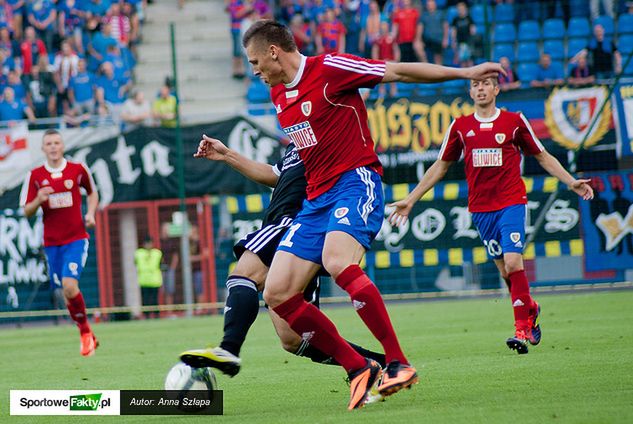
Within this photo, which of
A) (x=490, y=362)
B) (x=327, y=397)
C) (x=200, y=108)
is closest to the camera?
(x=327, y=397)

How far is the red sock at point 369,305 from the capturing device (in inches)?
262

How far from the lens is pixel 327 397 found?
733 cm

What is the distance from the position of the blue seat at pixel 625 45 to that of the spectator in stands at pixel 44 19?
1255 cm

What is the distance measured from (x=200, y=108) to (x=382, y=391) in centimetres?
1861

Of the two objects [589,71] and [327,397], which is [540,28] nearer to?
[589,71]

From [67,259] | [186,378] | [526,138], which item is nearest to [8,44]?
[67,259]

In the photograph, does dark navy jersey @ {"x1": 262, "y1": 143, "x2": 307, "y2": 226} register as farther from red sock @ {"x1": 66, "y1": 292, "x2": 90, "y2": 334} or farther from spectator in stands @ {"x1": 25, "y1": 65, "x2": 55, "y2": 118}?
spectator in stands @ {"x1": 25, "y1": 65, "x2": 55, "y2": 118}

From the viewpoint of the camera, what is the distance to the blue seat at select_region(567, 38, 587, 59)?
2117 cm

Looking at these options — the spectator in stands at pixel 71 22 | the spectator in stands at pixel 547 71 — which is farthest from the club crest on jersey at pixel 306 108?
the spectator in stands at pixel 71 22

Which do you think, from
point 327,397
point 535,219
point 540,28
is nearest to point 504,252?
point 327,397

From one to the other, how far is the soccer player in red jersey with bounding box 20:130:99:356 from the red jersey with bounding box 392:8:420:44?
10347 mm

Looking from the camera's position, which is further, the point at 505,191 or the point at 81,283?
the point at 81,283

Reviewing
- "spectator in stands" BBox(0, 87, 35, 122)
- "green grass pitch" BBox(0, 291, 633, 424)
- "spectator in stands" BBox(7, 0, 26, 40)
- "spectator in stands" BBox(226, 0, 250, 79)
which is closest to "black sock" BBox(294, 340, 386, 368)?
"green grass pitch" BBox(0, 291, 633, 424)

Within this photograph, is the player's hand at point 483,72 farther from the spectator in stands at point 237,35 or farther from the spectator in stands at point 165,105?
the spectator in stands at point 237,35
